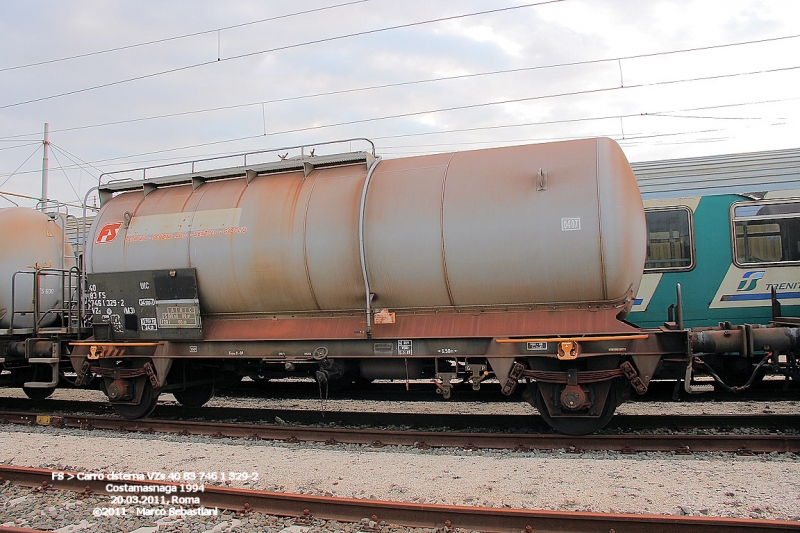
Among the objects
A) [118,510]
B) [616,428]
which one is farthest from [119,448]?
[616,428]

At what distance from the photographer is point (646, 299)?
34.6 feet

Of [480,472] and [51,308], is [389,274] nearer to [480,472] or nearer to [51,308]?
[480,472]

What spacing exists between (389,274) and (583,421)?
10.7ft

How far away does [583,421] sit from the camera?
7.54m

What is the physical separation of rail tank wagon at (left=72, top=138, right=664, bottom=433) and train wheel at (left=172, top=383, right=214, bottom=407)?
112cm

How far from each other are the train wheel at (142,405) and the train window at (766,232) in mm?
10531

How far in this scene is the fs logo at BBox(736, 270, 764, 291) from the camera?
10.0 metres

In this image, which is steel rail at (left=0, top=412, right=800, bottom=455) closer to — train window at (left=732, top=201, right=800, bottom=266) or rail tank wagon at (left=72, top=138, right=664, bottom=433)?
rail tank wagon at (left=72, top=138, right=664, bottom=433)

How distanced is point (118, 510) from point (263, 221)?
422cm

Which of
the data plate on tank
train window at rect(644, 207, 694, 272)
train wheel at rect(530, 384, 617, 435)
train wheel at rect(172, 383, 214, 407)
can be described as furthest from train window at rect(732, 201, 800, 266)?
train wheel at rect(172, 383, 214, 407)

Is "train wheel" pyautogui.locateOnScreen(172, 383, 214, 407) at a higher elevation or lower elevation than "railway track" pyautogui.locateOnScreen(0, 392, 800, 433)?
higher

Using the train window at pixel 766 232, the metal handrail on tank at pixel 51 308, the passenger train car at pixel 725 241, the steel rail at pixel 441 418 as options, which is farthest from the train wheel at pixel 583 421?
the metal handrail on tank at pixel 51 308

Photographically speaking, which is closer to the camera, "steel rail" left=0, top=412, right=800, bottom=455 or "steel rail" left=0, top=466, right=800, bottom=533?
"steel rail" left=0, top=466, right=800, bottom=533

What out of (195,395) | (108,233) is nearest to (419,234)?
(108,233)
